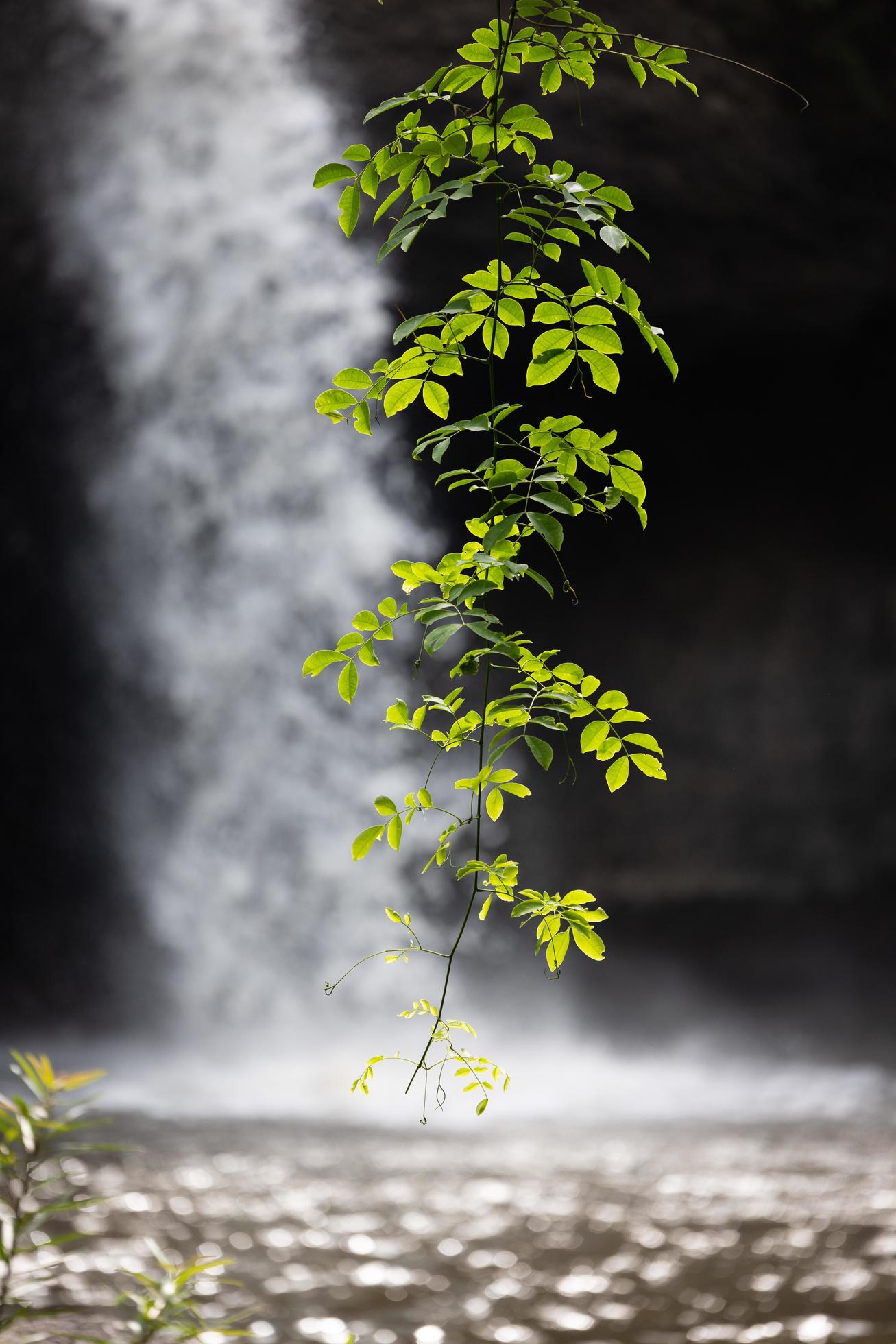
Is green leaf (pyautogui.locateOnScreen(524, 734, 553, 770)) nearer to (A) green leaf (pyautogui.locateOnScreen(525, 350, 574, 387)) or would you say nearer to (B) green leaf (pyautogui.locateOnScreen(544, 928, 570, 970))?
(B) green leaf (pyautogui.locateOnScreen(544, 928, 570, 970))

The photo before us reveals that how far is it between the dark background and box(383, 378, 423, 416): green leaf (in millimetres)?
5349

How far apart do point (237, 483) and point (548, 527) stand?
549 cm

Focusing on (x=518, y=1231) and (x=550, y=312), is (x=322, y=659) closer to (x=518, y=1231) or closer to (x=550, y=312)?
(x=550, y=312)

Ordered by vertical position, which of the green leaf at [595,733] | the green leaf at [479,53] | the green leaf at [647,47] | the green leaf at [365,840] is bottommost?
the green leaf at [365,840]

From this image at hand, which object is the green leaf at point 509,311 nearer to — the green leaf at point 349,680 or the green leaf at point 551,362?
the green leaf at point 551,362

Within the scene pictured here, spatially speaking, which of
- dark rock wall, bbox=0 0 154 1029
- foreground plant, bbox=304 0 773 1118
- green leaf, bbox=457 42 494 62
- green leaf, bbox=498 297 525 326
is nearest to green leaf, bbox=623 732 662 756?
foreground plant, bbox=304 0 773 1118

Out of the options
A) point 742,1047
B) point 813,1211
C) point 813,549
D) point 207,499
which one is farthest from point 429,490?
point 813,1211

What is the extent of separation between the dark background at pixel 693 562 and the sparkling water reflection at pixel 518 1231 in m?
2.17

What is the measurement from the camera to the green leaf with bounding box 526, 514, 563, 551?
2.78 ft

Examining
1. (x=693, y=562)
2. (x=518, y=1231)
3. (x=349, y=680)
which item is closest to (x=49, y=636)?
(x=693, y=562)

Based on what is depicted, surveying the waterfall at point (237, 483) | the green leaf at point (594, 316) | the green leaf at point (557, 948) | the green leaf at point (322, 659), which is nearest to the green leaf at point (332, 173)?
the green leaf at point (594, 316)

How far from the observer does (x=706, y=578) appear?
21.8ft

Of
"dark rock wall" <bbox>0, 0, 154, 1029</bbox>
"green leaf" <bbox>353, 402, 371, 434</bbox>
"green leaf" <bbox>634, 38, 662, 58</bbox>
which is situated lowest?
"green leaf" <bbox>353, 402, 371, 434</bbox>

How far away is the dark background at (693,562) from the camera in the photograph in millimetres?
5891
